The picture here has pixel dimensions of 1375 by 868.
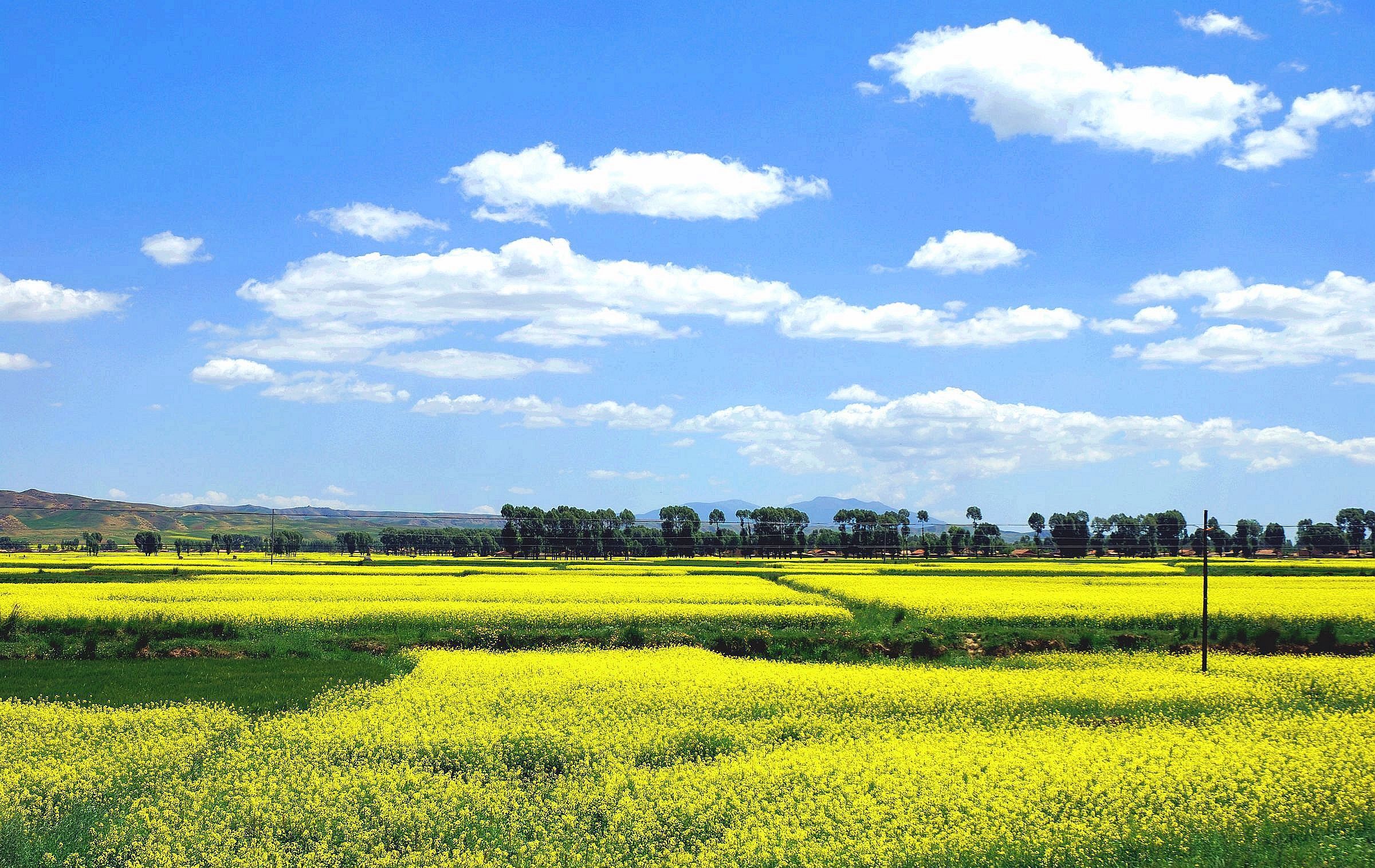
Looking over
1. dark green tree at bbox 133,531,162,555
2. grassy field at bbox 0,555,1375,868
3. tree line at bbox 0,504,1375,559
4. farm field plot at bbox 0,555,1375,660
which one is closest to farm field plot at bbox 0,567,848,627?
farm field plot at bbox 0,555,1375,660

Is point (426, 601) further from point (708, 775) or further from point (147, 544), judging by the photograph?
point (147, 544)

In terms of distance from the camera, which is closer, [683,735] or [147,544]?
[683,735]

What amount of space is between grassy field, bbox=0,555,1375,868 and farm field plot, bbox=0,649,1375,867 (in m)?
0.06

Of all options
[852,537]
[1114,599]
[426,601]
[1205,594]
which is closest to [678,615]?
[426,601]

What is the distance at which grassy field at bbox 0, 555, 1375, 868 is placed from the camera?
11469 mm

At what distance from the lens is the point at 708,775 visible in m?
13.6

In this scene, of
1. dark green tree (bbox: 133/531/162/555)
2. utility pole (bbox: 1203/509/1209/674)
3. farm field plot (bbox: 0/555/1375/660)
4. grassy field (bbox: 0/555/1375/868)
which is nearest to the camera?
grassy field (bbox: 0/555/1375/868)

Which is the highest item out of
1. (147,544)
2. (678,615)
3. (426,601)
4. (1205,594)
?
(1205,594)

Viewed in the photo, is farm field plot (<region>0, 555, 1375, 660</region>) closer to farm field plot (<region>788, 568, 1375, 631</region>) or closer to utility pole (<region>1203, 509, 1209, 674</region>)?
farm field plot (<region>788, 568, 1375, 631</region>)

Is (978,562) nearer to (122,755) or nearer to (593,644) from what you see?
(593,644)

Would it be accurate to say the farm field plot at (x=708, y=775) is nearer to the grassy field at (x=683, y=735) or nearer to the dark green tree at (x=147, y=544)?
the grassy field at (x=683, y=735)

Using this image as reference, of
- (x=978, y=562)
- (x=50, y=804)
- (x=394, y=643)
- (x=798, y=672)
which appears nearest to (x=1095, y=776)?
(x=798, y=672)

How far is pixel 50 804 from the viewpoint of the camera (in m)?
12.3

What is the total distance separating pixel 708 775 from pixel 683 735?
2.39 meters
